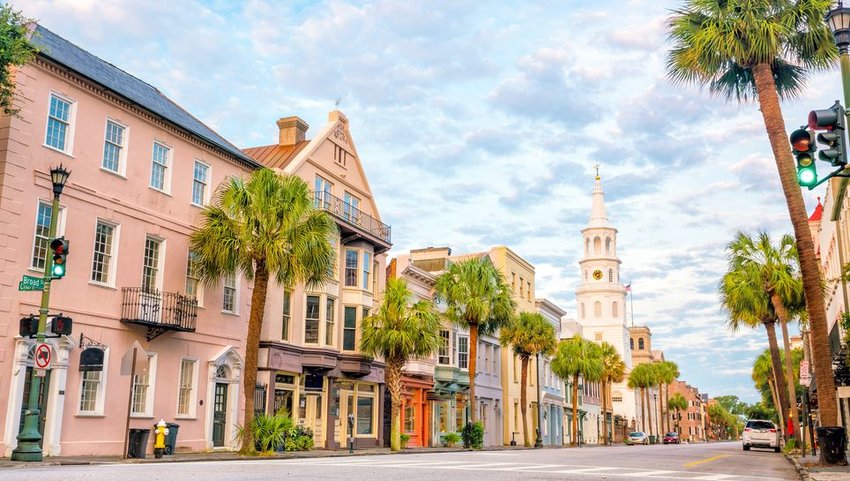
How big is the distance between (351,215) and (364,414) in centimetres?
999

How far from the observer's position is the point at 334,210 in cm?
3709

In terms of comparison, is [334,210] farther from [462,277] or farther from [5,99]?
[5,99]

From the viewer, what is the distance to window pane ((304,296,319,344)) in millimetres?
35438

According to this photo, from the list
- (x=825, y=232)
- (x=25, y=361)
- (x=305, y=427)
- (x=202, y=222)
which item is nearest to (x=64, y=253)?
(x=25, y=361)

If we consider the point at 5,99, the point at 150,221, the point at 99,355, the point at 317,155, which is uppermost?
the point at 317,155

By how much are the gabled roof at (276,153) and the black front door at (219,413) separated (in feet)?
35.0

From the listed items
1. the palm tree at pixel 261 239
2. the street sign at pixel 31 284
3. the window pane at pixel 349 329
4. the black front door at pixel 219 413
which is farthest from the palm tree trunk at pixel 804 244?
the window pane at pixel 349 329

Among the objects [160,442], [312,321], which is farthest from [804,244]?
[312,321]

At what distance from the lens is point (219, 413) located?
98.2 ft

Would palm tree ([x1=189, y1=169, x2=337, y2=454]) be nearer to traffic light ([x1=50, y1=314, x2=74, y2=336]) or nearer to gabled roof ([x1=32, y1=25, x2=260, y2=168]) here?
gabled roof ([x1=32, y1=25, x2=260, y2=168])

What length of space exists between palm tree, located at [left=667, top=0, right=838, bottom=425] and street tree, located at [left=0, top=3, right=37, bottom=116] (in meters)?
18.3

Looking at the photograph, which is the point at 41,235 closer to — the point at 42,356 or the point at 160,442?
the point at 42,356

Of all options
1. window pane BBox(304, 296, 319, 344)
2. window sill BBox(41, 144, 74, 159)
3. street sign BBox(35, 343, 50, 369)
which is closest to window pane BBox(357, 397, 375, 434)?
window pane BBox(304, 296, 319, 344)

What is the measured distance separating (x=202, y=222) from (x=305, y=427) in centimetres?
1051
